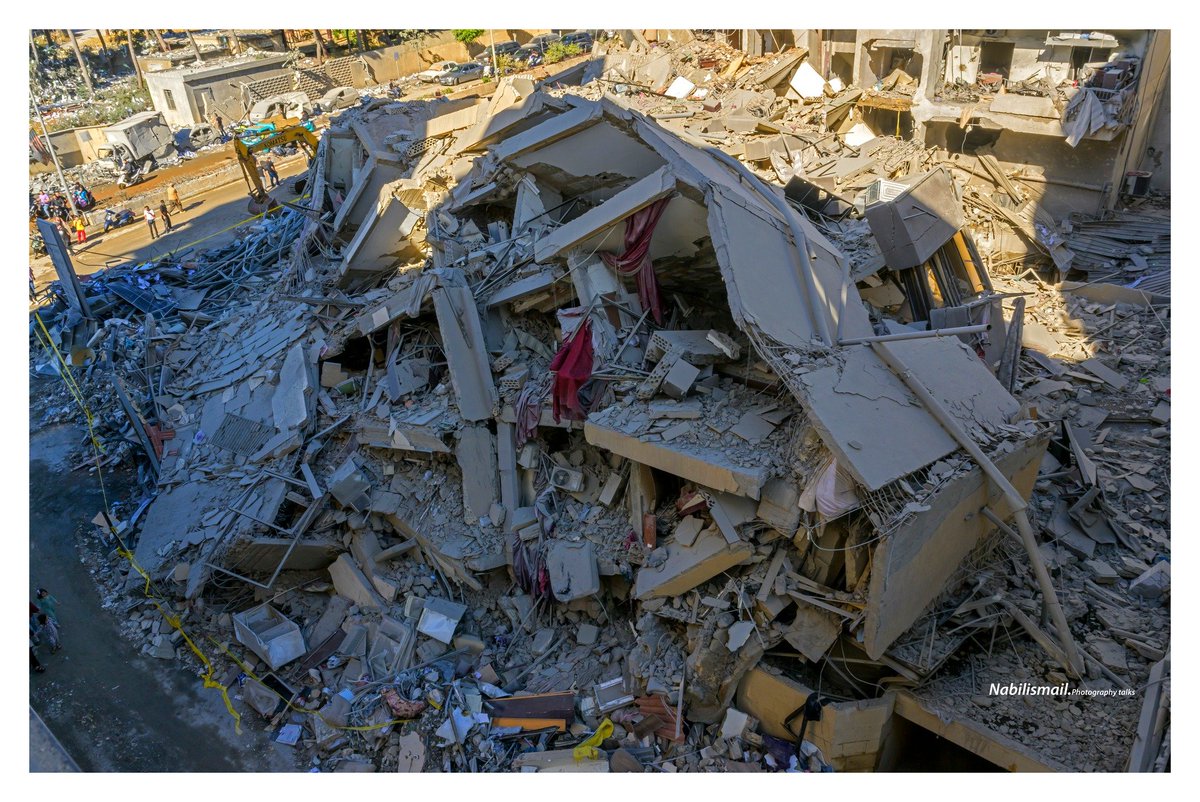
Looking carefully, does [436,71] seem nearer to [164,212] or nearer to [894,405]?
[164,212]

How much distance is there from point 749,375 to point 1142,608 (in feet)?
13.5

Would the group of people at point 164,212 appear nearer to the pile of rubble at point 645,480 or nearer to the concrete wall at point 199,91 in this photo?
the concrete wall at point 199,91

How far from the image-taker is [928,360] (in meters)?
7.86

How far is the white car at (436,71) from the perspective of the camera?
3284 cm

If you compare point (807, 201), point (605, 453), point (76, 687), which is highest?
point (807, 201)

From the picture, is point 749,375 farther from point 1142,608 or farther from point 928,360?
point 1142,608

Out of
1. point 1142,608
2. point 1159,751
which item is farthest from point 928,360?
point 1159,751

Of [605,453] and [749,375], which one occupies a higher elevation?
[749,375]

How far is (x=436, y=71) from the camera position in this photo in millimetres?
34531

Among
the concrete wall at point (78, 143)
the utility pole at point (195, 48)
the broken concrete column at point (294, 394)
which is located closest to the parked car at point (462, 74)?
the utility pole at point (195, 48)

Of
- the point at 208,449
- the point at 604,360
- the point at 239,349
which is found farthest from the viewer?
the point at 239,349

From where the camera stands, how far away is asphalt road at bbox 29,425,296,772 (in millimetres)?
7719

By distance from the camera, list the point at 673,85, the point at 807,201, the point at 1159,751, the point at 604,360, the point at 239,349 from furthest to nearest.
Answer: the point at 673,85
the point at 807,201
the point at 239,349
the point at 604,360
the point at 1159,751

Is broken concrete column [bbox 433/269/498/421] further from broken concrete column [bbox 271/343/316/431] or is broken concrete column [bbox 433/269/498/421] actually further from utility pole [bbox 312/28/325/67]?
utility pole [bbox 312/28/325/67]
